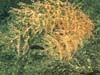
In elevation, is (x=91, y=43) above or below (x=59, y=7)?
below

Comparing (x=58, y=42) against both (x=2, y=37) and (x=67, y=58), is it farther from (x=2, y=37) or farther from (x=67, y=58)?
(x=2, y=37)

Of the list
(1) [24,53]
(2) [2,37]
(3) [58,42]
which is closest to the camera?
(3) [58,42]

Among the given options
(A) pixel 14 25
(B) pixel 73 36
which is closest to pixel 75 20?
(B) pixel 73 36

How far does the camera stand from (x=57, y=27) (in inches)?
236

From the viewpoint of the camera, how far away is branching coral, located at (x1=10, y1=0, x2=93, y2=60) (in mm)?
5816

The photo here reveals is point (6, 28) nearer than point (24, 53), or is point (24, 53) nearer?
point (24, 53)

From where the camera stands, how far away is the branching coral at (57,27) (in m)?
5.82

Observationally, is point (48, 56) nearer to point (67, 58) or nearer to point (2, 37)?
point (67, 58)

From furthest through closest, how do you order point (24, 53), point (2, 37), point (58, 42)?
point (2, 37) → point (24, 53) → point (58, 42)

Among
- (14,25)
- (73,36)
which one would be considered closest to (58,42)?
(73,36)

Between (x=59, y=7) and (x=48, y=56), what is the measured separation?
0.85 meters

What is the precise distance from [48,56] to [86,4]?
4.96 feet

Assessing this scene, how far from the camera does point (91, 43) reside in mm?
6340

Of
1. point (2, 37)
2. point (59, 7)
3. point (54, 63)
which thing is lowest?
point (54, 63)
